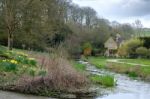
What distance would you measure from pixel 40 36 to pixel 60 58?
3252cm

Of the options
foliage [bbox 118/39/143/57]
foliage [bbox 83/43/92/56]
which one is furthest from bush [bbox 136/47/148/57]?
foliage [bbox 83/43/92/56]

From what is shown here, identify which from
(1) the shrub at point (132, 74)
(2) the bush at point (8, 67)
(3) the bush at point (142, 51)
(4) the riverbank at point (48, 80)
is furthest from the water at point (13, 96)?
(3) the bush at point (142, 51)

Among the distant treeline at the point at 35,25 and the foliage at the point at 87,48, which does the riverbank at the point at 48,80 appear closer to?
the distant treeline at the point at 35,25

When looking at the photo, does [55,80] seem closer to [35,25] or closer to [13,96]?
[13,96]

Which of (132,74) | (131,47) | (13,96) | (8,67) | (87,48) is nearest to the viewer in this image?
(13,96)

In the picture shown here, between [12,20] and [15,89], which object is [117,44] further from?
[15,89]

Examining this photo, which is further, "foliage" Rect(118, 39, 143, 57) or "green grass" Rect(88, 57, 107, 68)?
"foliage" Rect(118, 39, 143, 57)

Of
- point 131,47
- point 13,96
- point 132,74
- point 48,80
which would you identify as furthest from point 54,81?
point 131,47

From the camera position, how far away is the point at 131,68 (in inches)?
1949

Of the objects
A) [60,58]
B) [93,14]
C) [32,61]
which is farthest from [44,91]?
[93,14]

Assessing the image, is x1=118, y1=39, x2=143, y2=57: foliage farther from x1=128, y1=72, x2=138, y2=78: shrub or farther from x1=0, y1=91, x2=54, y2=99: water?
x1=0, y1=91, x2=54, y2=99: water

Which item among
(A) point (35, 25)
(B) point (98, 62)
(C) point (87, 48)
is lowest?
(B) point (98, 62)

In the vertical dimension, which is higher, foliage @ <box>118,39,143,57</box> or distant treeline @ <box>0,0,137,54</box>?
distant treeline @ <box>0,0,137,54</box>

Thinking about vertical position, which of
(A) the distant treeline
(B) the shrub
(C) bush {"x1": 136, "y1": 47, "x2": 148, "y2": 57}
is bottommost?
(B) the shrub
